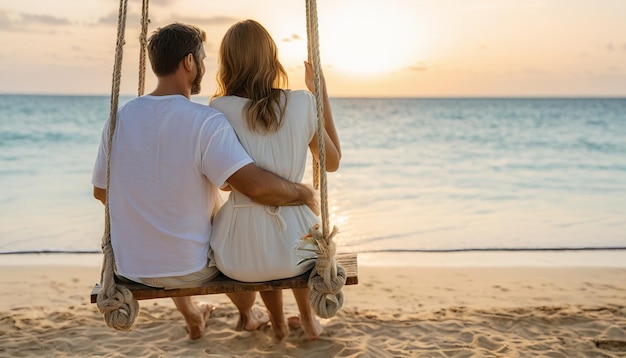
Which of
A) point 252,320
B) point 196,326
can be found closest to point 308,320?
point 252,320

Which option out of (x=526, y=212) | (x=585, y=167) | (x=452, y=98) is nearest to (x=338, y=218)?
(x=526, y=212)

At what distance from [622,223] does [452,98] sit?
31571 millimetres

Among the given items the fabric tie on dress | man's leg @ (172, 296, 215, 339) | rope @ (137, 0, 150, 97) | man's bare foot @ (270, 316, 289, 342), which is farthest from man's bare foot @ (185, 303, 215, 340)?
rope @ (137, 0, 150, 97)

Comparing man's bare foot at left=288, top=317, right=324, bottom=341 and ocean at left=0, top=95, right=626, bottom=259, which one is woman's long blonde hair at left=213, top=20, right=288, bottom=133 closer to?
man's bare foot at left=288, top=317, right=324, bottom=341

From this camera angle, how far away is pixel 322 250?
8.02 ft

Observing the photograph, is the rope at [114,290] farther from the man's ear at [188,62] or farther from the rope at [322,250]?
the rope at [322,250]

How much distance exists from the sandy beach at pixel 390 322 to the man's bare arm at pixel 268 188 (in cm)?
88

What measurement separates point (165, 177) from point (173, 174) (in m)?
0.03

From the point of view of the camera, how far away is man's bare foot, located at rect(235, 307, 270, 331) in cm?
340

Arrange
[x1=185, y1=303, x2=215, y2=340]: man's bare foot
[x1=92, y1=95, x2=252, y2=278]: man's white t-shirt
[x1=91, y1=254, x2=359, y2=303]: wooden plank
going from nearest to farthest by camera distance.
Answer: [x1=92, y1=95, x2=252, y2=278]: man's white t-shirt → [x1=91, y1=254, x2=359, y2=303]: wooden plank → [x1=185, y1=303, x2=215, y2=340]: man's bare foot

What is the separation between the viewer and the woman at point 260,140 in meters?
2.52

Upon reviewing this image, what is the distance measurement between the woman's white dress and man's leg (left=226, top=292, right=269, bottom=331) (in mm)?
753

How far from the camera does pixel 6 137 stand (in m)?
17.2

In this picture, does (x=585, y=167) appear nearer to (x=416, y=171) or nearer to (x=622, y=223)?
(x=416, y=171)
